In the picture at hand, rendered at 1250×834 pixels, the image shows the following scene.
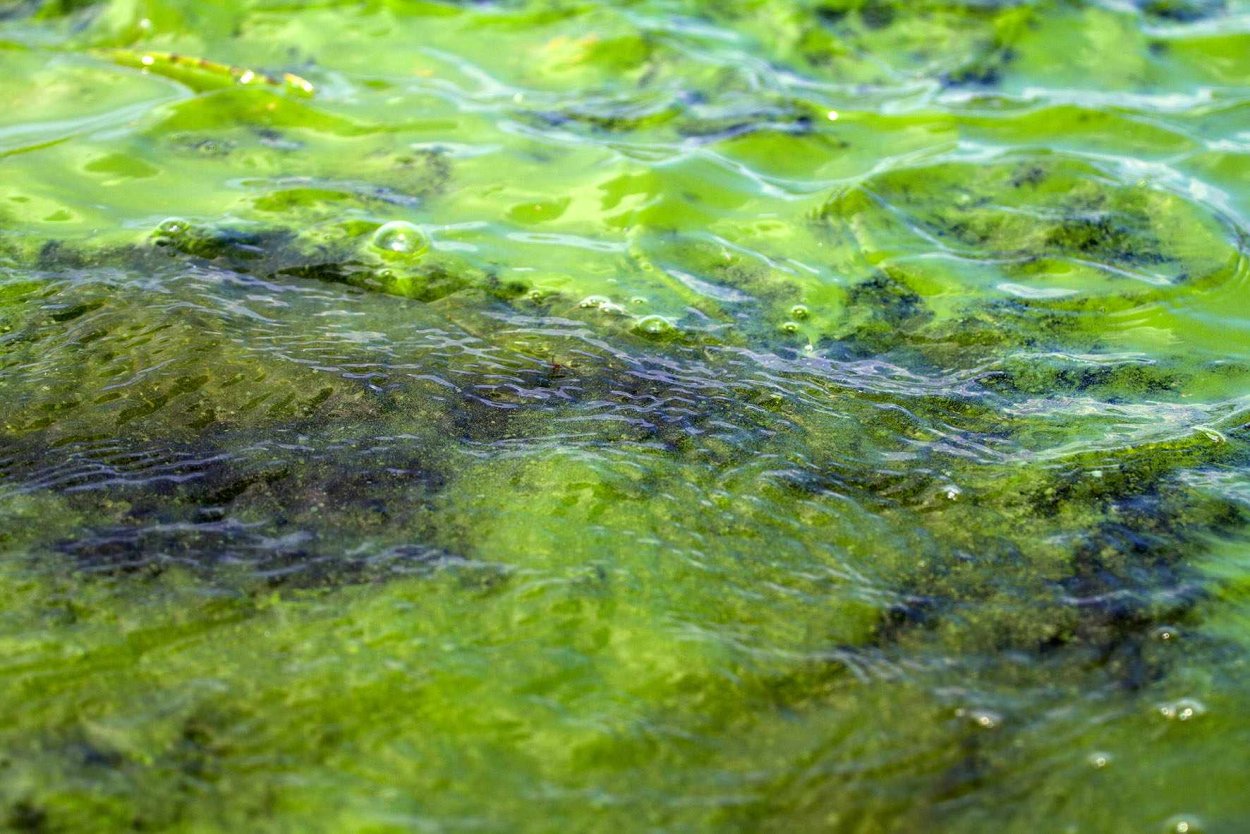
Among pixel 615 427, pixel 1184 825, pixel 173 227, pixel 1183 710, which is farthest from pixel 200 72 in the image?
pixel 1184 825

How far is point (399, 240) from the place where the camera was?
3799mm

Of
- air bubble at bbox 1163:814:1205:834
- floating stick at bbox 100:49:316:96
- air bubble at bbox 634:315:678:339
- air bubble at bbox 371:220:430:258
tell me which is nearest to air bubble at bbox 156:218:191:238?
air bubble at bbox 371:220:430:258

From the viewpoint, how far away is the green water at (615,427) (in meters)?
1.95

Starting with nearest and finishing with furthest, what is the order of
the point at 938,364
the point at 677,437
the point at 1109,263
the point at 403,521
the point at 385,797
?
the point at 385,797 < the point at 403,521 < the point at 677,437 < the point at 938,364 < the point at 1109,263

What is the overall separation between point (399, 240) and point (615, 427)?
4.39ft

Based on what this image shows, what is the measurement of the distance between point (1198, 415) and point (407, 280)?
2.47 meters

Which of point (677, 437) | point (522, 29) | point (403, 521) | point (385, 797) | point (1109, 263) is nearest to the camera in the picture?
point (385, 797)

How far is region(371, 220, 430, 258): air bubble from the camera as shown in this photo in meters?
3.76

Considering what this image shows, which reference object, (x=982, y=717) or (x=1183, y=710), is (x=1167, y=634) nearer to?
(x=1183, y=710)

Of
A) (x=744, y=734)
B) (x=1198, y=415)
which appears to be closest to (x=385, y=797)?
(x=744, y=734)

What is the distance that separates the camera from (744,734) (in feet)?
6.58

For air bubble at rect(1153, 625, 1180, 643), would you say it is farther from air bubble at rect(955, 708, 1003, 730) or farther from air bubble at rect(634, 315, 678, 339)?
air bubble at rect(634, 315, 678, 339)

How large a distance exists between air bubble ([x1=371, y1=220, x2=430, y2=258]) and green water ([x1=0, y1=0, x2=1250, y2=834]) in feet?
0.09

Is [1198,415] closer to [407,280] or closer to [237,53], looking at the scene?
[407,280]
